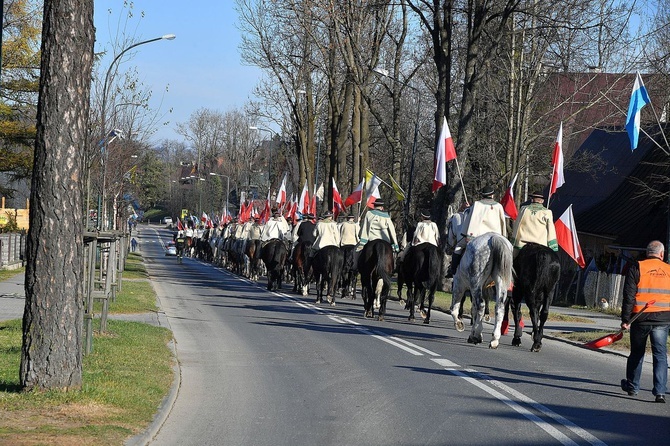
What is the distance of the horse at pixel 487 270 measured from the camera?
15.0 metres

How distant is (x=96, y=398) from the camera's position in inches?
370

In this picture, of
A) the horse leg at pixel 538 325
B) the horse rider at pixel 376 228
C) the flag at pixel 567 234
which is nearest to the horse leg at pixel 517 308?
the horse leg at pixel 538 325

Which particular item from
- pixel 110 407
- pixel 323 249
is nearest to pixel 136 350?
pixel 110 407

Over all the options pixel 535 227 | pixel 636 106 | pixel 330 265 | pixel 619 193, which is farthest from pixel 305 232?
pixel 619 193

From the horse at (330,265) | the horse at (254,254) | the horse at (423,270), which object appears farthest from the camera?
the horse at (254,254)

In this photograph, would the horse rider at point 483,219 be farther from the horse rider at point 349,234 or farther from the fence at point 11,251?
the fence at point 11,251

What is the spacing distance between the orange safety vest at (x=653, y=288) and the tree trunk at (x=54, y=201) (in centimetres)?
598

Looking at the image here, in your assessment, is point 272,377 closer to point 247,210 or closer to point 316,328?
point 316,328

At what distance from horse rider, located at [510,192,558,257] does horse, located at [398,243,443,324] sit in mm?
3927

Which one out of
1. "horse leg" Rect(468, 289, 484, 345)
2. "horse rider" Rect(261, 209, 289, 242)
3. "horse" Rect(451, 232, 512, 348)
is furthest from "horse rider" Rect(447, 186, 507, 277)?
"horse rider" Rect(261, 209, 289, 242)

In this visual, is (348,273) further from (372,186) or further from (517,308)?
(517,308)

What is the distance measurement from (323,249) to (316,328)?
6790mm

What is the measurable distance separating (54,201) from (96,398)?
1898 millimetres

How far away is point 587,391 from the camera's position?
11.3m
